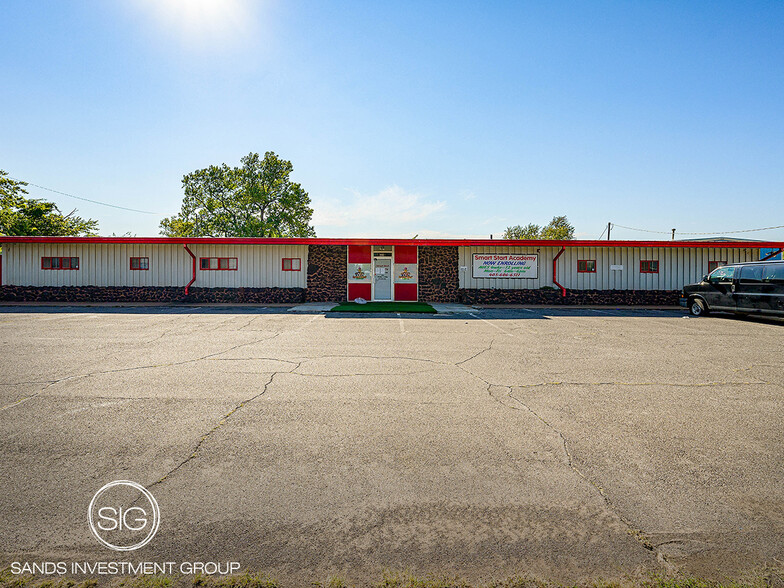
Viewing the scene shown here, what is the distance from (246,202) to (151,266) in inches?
950

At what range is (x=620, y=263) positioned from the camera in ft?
65.7

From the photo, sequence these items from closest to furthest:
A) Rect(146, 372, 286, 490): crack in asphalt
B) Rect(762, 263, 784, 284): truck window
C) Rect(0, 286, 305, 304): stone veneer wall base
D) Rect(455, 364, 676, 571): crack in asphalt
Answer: Rect(455, 364, 676, 571): crack in asphalt, Rect(146, 372, 286, 490): crack in asphalt, Rect(762, 263, 784, 284): truck window, Rect(0, 286, 305, 304): stone veneer wall base

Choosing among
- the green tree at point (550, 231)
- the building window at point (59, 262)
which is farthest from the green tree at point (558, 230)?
the building window at point (59, 262)

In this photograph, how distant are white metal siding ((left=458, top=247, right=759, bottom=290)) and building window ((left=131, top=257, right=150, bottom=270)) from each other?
15.3m

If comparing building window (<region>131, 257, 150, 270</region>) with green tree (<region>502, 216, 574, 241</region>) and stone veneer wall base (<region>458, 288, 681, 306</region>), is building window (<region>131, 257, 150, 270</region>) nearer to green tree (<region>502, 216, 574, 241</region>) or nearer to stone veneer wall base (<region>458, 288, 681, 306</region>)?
stone veneer wall base (<region>458, 288, 681, 306</region>)

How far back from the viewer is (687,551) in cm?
238

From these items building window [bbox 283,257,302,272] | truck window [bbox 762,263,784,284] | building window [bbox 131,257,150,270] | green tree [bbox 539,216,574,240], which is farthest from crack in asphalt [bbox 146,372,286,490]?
green tree [bbox 539,216,574,240]

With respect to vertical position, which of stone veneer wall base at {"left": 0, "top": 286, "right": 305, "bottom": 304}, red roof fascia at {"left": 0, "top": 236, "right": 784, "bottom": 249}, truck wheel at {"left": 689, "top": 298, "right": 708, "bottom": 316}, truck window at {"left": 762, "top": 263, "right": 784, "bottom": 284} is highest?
red roof fascia at {"left": 0, "top": 236, "right": 784, "bottom": 249}

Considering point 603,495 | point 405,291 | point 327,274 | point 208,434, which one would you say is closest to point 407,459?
point 603,495

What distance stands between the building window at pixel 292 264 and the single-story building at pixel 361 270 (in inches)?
1.9

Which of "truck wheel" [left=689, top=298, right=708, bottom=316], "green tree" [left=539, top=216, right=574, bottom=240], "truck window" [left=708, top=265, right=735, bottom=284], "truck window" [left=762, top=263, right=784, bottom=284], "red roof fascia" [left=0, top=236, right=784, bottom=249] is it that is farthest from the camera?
"green tree" [left=539, top=216, right=574, bottom=240]

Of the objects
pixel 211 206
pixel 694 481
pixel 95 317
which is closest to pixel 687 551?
pixel 694 481

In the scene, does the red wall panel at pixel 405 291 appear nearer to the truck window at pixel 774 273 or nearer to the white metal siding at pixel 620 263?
the white metal siding at pixel 620 263

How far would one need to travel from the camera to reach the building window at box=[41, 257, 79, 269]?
19.6 metres
